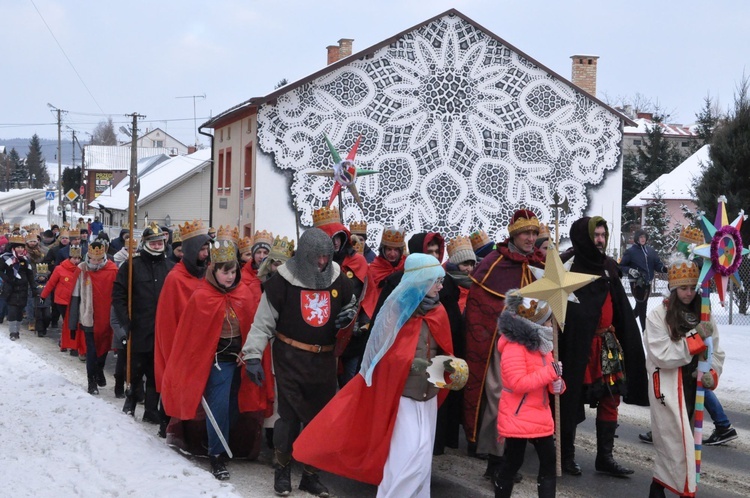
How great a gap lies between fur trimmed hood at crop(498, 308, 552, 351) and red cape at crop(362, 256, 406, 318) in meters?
2.25

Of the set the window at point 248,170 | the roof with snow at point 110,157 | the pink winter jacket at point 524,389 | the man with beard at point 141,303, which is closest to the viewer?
the pink winter jacket at point 524,389

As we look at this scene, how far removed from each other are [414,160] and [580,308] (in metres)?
20.0

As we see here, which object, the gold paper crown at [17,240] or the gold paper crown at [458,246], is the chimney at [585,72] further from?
the gold paper crown at [458,246]

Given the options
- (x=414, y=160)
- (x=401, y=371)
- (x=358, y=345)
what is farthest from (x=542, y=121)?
(x=401, y=371)

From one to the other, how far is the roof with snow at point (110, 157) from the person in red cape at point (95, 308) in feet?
294

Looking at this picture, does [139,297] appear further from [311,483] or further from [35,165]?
[35,165]

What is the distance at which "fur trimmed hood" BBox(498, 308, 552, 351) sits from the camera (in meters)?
6.26

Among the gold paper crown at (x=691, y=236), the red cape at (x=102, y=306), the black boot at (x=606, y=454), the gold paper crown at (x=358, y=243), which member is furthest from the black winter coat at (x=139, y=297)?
the gold paper crown at (x=691, y=236)

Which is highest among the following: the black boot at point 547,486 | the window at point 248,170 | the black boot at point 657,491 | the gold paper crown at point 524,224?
the window at point 248,170

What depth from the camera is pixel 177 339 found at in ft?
25.8

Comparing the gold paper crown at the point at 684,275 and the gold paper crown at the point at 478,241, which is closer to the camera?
the gold paper crown at the point at 684,275

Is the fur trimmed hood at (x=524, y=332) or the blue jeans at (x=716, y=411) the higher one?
the fur trimmed hood at (x=524, y=332)

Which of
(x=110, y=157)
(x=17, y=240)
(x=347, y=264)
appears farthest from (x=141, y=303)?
(x=110, y=157)

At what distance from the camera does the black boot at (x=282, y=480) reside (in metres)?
7.12
